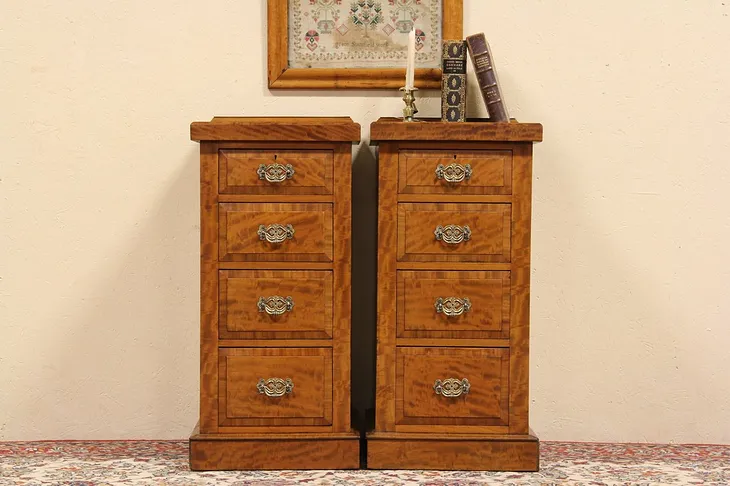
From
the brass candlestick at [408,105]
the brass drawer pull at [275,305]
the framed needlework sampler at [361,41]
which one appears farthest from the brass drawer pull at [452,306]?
the framed needlework sampler at [361,41]

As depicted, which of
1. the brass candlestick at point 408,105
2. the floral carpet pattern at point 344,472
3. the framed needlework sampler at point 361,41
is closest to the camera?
the floral carpet pattern at point 344,472

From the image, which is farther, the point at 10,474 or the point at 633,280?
the point at 633,280

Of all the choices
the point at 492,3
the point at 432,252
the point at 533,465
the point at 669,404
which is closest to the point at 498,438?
the point at 533,465

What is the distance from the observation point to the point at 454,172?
2.00 meters

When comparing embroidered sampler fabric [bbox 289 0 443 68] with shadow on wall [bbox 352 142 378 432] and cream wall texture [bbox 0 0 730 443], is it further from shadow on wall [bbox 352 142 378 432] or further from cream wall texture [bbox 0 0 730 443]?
shadow on wall [bbox 352 142 378 432]

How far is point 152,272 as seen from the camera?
2383 mm

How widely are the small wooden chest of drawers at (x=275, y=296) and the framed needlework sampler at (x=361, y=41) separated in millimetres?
405

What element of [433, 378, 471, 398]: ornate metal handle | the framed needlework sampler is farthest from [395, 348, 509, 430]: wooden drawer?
the framed needlework sampler

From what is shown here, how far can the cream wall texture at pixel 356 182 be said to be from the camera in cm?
235

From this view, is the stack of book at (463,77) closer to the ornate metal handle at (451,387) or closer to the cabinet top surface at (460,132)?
the cabinet top surface at (460,132)

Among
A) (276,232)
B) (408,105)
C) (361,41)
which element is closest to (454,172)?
(408,105)

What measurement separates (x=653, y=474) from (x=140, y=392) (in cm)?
146

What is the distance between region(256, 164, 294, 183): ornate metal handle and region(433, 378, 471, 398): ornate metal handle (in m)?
0.65

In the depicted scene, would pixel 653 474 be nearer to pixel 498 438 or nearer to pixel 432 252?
pixel 498 438
